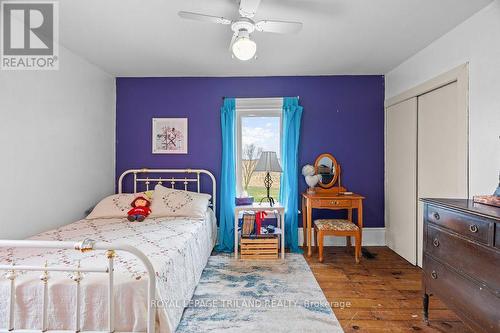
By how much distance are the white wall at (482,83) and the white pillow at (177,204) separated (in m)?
2.68

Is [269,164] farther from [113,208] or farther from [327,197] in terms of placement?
[113,208]

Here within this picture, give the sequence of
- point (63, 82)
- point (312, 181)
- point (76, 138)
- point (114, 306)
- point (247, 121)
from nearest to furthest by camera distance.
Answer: point (114, 306), point (63, 82), point (76, 138), point (312, 181), point (247, 121)

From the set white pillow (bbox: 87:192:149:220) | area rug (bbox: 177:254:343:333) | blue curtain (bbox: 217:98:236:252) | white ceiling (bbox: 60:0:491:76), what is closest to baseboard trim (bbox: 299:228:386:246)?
area rug (bbox: 177:254:343:333)

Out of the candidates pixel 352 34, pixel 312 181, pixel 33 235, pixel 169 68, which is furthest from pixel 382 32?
pixel 33 235

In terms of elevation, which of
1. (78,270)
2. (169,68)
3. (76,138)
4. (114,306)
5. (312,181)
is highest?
(169,68)

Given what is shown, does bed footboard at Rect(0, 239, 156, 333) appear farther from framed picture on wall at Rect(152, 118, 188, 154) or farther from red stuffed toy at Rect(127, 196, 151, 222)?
framed picture on wall at Rect(152, 118, 188, 154)

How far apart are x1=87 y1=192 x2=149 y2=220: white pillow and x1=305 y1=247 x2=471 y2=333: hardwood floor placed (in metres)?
2.27

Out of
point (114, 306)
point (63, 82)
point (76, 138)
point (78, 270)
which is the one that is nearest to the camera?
point (78, 270)

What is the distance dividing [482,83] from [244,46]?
1.91 m

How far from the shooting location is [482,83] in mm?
2217

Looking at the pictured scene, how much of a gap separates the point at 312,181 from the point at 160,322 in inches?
105

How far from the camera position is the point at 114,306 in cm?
146

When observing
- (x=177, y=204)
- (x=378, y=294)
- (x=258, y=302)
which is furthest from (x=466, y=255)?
(x=177, y=204)

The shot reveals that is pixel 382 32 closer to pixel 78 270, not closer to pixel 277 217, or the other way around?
pixel 277 217
